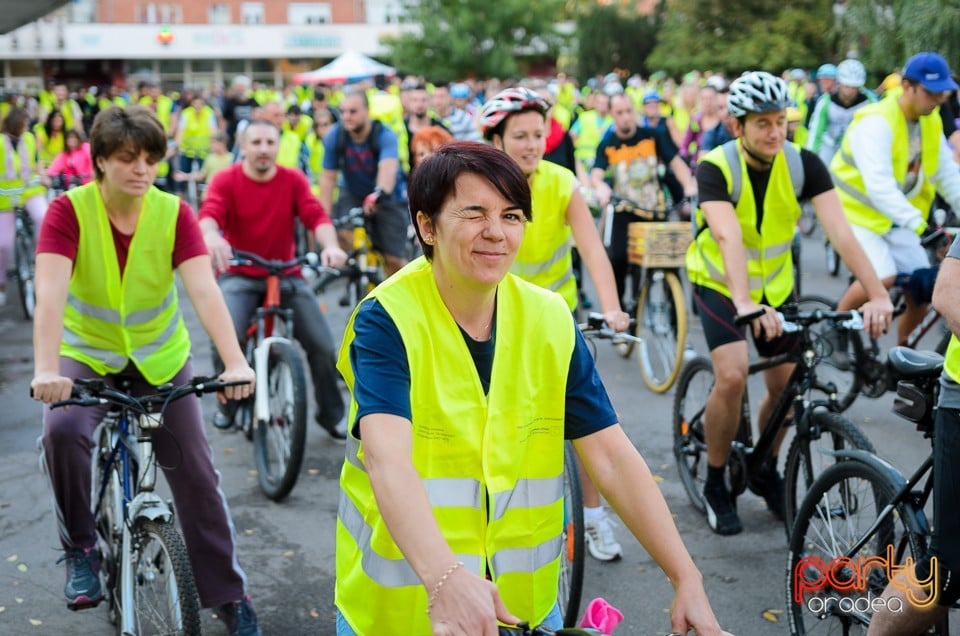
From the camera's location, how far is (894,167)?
7.14m

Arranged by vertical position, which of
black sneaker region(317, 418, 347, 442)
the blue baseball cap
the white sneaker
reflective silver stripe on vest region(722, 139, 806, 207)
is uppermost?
the blue baseball cap

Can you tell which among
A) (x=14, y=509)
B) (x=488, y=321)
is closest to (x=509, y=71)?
(x=14, y=509)

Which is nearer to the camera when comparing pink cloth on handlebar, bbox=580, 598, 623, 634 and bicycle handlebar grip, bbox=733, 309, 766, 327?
pink cloth on handlebar, bbox=580, 598, 623, 634

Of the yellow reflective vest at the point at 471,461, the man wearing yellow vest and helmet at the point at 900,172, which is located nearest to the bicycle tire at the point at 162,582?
the yellow reflective vest at the point at 471,461

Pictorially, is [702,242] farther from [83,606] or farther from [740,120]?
[83,606]

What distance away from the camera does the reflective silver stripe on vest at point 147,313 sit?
459 cm

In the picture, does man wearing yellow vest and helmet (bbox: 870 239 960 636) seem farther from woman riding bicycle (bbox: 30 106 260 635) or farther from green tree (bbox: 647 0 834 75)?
green tree (bbox: 647 0 834 75)

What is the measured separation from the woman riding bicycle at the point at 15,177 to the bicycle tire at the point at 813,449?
345 inches

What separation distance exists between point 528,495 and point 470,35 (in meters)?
51.2

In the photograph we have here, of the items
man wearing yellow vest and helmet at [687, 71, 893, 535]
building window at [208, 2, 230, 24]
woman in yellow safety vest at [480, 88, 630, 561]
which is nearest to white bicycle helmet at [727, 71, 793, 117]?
man wearing yellow vest and helmet at [687, 71, 893, 535]

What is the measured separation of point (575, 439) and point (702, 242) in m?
3.05

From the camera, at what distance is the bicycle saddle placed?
139 inches

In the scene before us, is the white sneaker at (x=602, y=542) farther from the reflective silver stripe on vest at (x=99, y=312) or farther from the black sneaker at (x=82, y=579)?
the reflective silver stripe on vest at (x=99, y=312)

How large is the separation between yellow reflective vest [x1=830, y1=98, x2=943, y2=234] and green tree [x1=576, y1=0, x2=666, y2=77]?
136 ft
